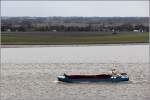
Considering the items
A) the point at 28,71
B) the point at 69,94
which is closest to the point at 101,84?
the point at 69,94

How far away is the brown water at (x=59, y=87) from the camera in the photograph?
14375mm

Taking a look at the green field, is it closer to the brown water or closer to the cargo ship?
the brown water

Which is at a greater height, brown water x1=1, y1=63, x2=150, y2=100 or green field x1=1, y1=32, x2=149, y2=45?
green field x1=1, y1=32, x2=149, y2=45

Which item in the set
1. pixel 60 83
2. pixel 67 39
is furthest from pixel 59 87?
pixel 67 39

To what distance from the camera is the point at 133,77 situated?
19.2 meters

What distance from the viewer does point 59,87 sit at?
1658cm

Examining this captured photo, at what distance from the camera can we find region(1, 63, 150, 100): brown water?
14.4 meters

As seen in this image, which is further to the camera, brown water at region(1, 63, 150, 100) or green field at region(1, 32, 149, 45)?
green field at region(1, 32, 149, 45)

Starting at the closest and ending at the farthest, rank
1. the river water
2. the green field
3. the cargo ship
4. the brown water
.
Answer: the brown water, the river water, the cargo ship, the green field

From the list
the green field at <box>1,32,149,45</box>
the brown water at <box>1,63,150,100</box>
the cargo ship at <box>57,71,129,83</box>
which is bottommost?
the brown water at <box>1,63,150,100</box>

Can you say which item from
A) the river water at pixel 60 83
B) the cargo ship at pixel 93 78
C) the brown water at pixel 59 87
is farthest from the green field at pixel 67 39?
the cargo ship at pixel 93 78

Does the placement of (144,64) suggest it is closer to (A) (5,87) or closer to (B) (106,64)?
(B) (106,64)

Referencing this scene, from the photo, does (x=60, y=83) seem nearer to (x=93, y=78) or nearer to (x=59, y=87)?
→ (x=59, y=87)

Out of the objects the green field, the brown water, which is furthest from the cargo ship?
the green field
